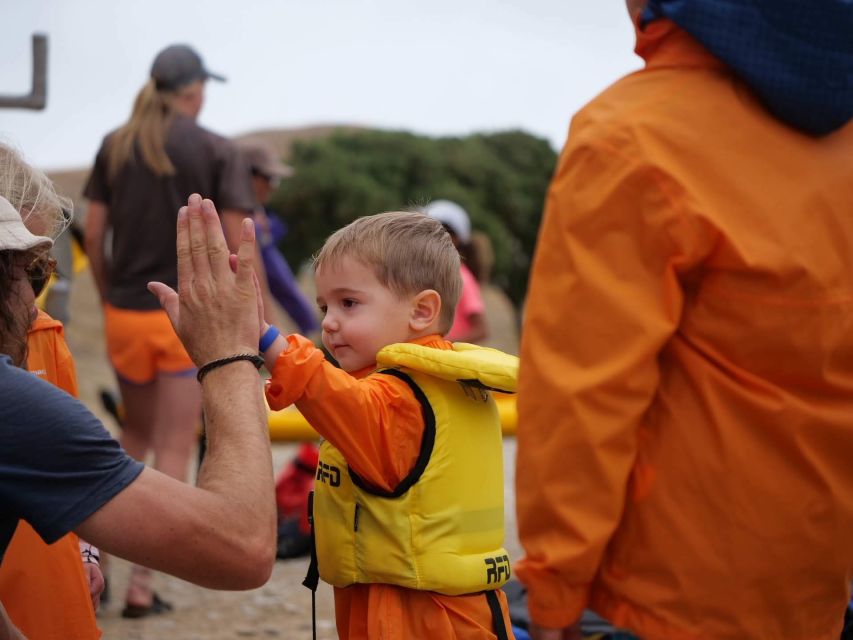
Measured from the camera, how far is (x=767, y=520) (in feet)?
7.02

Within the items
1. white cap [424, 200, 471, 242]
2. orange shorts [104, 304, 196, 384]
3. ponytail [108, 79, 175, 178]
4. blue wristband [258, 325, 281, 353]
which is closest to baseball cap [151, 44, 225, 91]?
ponytail [108, 79, 175, 178]

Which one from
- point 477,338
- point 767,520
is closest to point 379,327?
point 767,520

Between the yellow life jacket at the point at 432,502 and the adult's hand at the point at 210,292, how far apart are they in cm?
52

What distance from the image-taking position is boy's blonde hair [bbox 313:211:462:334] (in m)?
2.88

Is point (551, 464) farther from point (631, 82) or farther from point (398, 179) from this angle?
point (398, 179)

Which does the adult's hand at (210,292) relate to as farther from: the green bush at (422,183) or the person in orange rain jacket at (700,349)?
the green bush at (422,183)

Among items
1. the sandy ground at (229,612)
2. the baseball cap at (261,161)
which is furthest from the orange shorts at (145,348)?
the baseball cap at (261,161)

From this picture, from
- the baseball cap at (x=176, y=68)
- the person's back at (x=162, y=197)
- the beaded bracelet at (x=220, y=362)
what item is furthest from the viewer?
the baseball cap at (x=176, y=68)

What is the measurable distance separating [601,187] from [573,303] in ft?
0.69

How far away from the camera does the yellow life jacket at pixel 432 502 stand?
2715 millimetres

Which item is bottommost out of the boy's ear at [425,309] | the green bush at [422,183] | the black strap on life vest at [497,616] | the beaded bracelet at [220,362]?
the green bush at [422,183]

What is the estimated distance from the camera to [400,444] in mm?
2734

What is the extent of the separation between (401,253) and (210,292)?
70 centimetres

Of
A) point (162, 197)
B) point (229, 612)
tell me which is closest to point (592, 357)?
point (162, 197)
